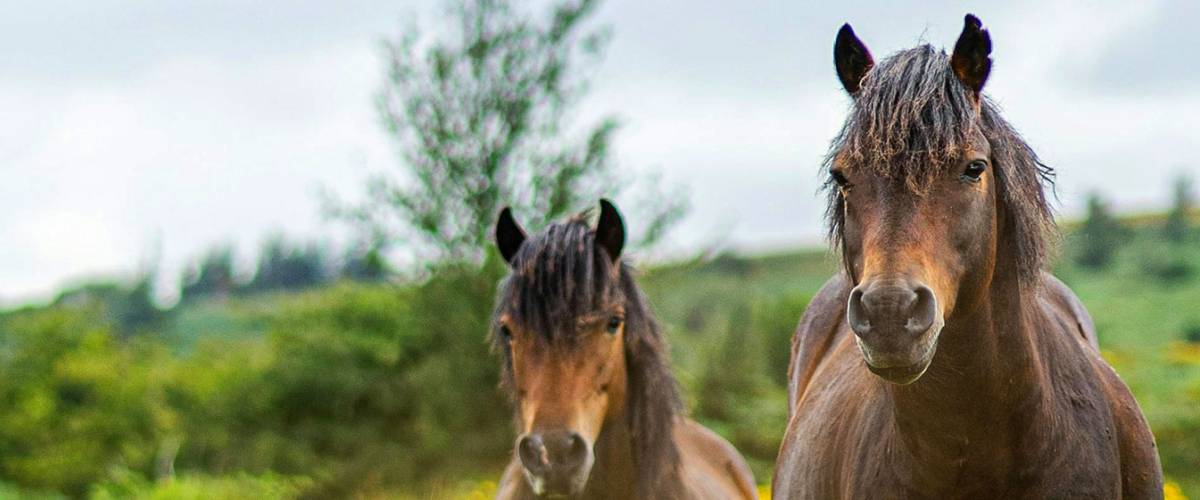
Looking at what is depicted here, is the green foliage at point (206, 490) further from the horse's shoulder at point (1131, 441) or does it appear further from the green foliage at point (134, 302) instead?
the green foliage at point (134, 302)

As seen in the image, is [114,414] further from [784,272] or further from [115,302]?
[115,302]

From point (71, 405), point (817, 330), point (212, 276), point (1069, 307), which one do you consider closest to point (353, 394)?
point (71, 405)

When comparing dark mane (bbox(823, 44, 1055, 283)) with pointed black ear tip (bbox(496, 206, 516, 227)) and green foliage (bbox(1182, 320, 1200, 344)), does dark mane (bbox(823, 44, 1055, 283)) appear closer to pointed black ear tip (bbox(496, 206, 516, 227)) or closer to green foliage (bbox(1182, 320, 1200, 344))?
pointed black ear tip (bbox(496, 206, 516, 227))

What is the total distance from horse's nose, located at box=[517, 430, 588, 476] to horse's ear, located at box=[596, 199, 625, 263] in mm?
1126

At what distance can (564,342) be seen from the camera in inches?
208

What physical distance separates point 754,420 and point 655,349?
12.6 m

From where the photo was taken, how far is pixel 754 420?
714 inches

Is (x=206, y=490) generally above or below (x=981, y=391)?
below

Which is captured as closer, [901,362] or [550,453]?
[901,362]

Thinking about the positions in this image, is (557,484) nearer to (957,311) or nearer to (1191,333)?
(957,311)

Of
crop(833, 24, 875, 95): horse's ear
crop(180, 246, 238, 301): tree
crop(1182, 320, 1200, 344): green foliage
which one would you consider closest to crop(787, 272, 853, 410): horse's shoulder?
crop(833, 24, 875, 95): horse's ear

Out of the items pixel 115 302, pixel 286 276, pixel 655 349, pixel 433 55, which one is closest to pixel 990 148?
pixel 655 349

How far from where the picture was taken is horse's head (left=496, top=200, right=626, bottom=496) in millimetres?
4918

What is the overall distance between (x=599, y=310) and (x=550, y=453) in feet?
2.61
